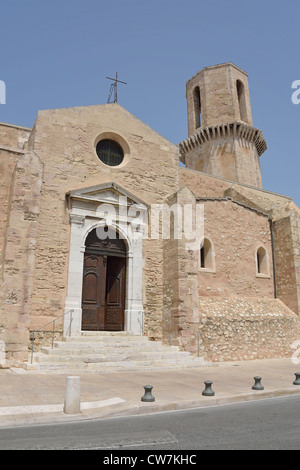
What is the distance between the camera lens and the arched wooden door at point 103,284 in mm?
11462

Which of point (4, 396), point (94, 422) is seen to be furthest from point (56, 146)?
point (94, 422)

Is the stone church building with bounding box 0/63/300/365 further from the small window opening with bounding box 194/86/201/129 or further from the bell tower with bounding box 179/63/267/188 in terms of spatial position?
the small window opening with bounding box 194/86/201/129

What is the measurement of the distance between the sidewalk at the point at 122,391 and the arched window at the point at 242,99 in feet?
72.8

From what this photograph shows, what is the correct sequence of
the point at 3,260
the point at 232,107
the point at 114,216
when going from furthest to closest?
the point at 232,107 → the point at 114,216 → the point at 3,260

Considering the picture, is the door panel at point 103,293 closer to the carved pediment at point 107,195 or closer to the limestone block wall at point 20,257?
the carved pediment at point 107,195

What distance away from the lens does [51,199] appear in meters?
11.3

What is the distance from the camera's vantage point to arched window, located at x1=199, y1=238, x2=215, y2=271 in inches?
527

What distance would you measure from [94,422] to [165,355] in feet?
19.1

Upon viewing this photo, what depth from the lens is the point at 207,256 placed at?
13.6m

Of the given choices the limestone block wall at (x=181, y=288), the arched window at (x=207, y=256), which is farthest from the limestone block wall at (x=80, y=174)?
the arched window at (x=207, y=256)

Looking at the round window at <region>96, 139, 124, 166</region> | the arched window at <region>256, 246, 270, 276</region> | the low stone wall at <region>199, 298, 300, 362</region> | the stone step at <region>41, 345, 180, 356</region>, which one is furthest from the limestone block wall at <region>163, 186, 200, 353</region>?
the arched window at <region>256, 246, 270, 276</region>

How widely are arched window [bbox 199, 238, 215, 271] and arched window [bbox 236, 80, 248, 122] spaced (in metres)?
17.2

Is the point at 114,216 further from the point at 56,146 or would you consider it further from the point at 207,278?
the point at 207,278

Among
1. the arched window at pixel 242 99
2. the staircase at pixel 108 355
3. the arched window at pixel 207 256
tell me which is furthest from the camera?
the arched window at pixel 242 99
